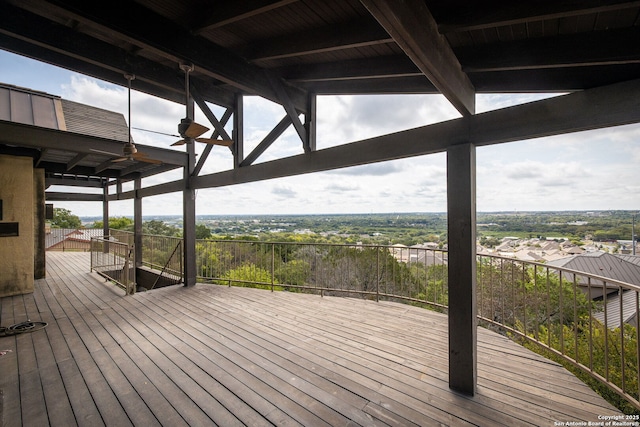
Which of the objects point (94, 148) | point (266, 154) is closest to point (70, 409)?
point (266, 154)

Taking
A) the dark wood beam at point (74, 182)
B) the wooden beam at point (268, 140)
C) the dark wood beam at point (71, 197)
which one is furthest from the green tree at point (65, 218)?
the wooden beam at point (268, 140)

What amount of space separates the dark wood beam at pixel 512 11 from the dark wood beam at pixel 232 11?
118 cm

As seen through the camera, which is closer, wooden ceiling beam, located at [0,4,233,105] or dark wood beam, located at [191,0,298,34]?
dark wood beam, located at [191,0,298,34]

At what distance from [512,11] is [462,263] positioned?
1.89 metres

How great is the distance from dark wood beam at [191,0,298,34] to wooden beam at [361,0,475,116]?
106cm

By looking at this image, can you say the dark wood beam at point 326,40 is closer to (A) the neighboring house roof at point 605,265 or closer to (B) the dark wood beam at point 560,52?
(B) the dark wood beam at point 560,52

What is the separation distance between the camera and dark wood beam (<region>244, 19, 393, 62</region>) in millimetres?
2271

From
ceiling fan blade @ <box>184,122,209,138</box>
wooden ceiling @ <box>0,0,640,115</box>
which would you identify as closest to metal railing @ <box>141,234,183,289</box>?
ceiling fan blade @ <box>184,122,209,138</box>

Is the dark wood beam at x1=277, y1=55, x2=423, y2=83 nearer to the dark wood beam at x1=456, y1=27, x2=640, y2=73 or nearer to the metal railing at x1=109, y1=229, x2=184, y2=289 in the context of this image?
the dark wood beam at x1=456, y1=27, x2=640, y2=73

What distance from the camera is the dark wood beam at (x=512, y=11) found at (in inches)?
59.2

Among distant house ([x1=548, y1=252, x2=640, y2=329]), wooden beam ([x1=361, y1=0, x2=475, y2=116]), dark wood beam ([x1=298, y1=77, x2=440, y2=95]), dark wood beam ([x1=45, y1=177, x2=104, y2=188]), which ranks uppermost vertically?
dark wood beam ([x1=298, y1=77, x2=440, y2=95])

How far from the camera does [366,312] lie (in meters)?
4.30

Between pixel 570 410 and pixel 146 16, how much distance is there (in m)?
4.80

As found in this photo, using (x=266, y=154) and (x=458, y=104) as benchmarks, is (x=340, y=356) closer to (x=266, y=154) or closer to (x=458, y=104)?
(x=458, y=104)
